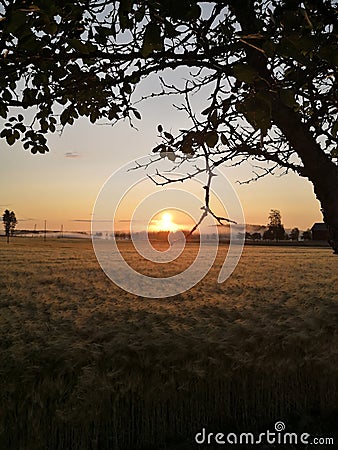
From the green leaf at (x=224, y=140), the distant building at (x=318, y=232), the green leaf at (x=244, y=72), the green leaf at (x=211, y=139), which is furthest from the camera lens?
the distant building at (x=318, y=232)

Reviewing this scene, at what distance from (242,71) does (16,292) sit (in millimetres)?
7719

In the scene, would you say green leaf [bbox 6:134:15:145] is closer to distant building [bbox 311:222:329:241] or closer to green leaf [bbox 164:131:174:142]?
green leaf [bbox 164:131:174:142]

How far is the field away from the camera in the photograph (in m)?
3.45

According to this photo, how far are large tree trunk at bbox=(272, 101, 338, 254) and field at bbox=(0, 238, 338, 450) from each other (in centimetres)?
187

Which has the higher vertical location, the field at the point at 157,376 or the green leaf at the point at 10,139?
the green leaf at the point at 10,139

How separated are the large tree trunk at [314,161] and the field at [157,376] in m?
1.87

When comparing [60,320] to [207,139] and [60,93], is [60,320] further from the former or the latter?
[207,139]

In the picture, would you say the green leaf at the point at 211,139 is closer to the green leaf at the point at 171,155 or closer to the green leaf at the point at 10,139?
the green leaf at the point at 171,155

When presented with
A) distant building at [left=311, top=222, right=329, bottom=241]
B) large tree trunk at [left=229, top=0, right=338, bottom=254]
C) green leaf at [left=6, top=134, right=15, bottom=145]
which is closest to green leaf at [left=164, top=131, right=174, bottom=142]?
large tree trunk at [left=229, top=0, right=338, bottom=254]

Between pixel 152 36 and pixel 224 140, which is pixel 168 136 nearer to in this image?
pixel 224 140

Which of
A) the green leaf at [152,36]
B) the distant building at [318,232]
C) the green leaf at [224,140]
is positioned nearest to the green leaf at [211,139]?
the green leaf at [224,140]

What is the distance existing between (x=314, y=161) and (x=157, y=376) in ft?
7.36

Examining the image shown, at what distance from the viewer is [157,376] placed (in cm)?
387

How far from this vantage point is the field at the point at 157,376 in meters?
3.45
